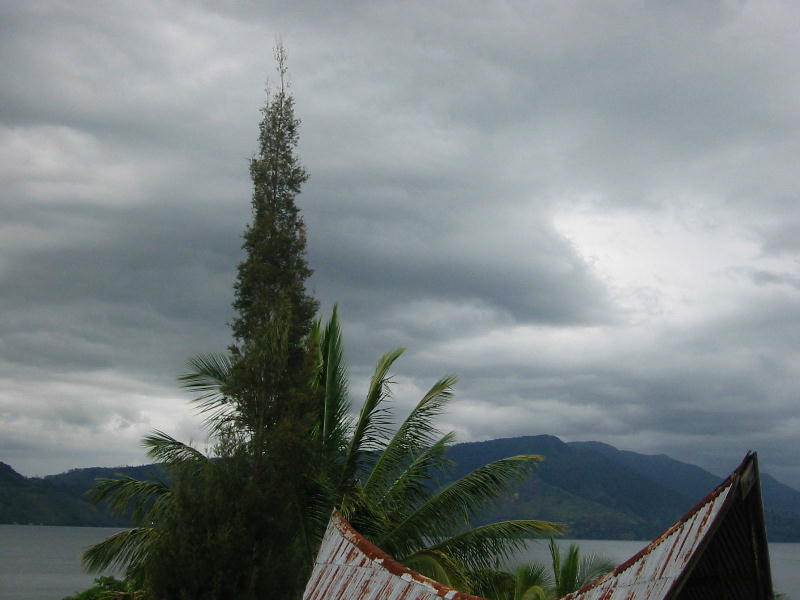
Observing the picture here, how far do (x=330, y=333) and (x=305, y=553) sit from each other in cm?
575

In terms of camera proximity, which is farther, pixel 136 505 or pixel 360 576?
pixel 136 505

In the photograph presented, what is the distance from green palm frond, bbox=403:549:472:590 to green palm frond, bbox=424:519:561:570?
0.63 meters

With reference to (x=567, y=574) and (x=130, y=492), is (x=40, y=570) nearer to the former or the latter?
(x=130, y=492)

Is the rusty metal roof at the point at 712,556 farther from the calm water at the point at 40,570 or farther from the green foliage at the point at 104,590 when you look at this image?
the calm water at the point at 40,570

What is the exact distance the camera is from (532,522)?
18.9 meters

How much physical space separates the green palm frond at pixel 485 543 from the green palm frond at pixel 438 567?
63 cm

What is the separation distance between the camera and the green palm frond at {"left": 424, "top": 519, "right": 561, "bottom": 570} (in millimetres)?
18922

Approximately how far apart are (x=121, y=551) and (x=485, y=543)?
26.0ft

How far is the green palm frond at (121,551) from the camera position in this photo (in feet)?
61.0

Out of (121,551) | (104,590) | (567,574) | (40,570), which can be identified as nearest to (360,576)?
(121,551)

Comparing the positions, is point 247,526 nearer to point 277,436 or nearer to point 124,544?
point 277,436

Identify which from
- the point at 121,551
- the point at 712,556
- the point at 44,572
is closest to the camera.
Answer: the point at 712,556

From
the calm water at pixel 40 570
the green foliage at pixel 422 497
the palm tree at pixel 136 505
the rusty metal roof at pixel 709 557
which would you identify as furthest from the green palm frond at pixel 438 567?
the calm water at pixel 40 570

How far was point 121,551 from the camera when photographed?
1888cm
